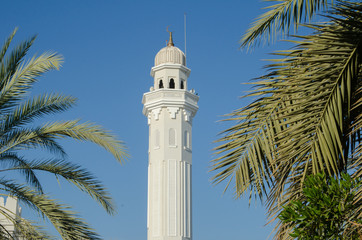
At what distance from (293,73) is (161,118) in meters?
29.8

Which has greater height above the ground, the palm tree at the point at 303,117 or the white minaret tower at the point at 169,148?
the white minaret tower at the point at 169,148

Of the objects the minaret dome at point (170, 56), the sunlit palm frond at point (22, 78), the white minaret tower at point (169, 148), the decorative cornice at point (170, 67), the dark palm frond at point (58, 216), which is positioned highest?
the minaret dome at point (170, 56)

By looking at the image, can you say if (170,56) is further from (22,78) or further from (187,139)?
(22,78)

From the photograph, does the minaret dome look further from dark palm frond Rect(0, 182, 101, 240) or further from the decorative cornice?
dark palm frond Rect(0, 182, 101, 240)

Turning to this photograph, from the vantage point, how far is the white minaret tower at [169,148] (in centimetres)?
3466

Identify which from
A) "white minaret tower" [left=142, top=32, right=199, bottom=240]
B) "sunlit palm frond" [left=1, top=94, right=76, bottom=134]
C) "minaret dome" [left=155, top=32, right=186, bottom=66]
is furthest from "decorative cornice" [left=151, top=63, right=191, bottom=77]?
"sunlit palm frond" [left=1, top=94, right=76, bottom=134]

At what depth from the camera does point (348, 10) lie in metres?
6.25

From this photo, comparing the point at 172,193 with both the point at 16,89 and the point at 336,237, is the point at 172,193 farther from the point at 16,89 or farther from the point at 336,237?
the point at 336,237

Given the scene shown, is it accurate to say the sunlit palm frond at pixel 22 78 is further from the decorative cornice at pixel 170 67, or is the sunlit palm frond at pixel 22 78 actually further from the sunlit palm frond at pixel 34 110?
the decorative cornice at pixel 170 67

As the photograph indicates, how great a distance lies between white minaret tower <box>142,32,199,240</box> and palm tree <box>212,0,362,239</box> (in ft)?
92.3

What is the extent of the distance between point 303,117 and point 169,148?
96.9ft

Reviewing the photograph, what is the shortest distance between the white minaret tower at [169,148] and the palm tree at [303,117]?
2813 cm

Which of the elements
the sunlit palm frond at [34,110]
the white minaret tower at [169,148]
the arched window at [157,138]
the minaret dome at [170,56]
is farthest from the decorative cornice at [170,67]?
the sunlit palm frond at [34,110]

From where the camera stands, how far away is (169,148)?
35.5 meters
